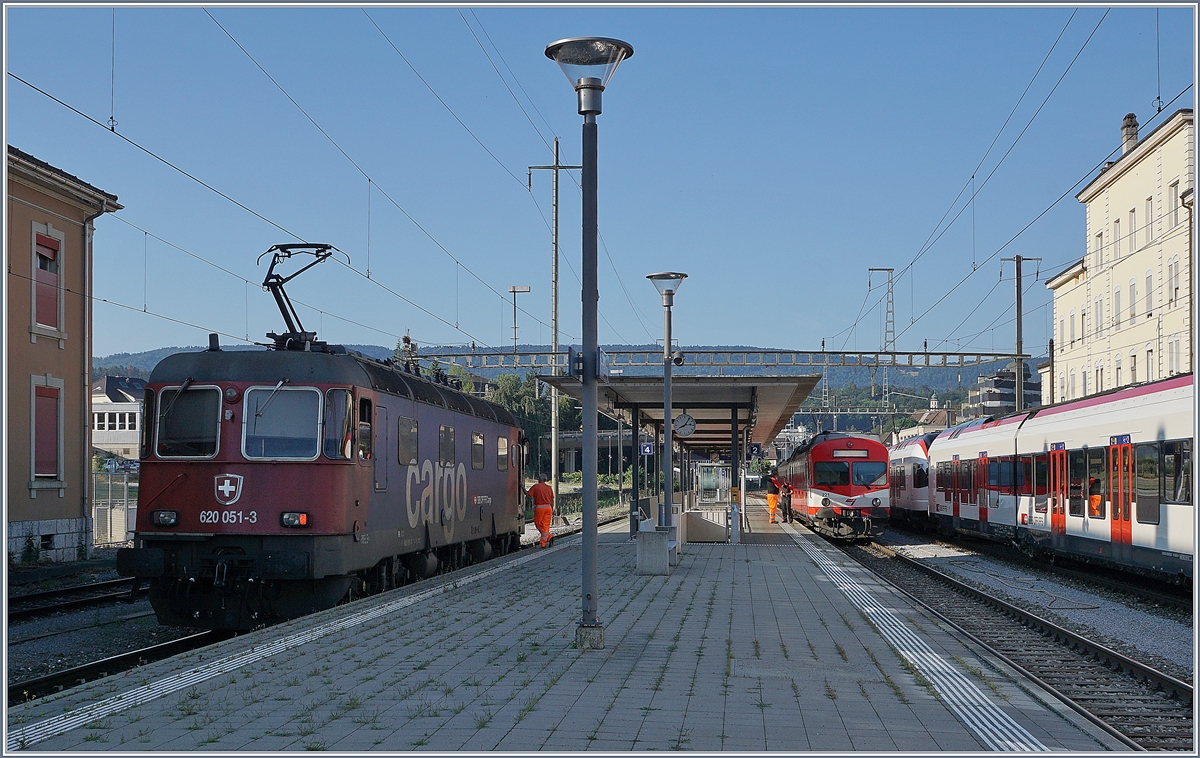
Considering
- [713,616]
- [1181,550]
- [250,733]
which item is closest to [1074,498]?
[1181,550]

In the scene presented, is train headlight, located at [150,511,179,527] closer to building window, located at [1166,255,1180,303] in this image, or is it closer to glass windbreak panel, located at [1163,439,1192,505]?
glass windbreak panel, located at [1163,439,1192,505]

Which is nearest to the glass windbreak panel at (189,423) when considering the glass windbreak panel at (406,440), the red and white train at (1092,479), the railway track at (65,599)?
the railway track at (65,599)

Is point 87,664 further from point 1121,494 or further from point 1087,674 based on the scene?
point 1121,494

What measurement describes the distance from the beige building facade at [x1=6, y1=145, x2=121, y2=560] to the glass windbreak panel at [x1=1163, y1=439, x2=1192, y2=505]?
1968 cm

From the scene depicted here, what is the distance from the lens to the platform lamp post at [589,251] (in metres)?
9.55

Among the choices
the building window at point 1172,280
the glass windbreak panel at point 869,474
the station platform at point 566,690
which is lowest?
the station platform at point 566,690

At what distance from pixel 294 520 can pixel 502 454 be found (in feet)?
33.5

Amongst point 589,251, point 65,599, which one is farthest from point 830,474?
point 589,251

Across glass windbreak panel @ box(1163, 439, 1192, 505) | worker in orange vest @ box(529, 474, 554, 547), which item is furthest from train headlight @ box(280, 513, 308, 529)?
worker in orange vest @ box(529, 474, 554, 547)

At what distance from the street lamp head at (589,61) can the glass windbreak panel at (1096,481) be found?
11.5m

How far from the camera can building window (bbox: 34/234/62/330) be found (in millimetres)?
23344

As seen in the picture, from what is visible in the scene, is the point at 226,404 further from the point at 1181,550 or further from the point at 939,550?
the point at 939,550

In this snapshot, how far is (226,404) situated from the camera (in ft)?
41.7

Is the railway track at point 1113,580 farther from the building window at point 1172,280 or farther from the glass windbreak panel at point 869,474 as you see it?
the building window at point 1172,280
